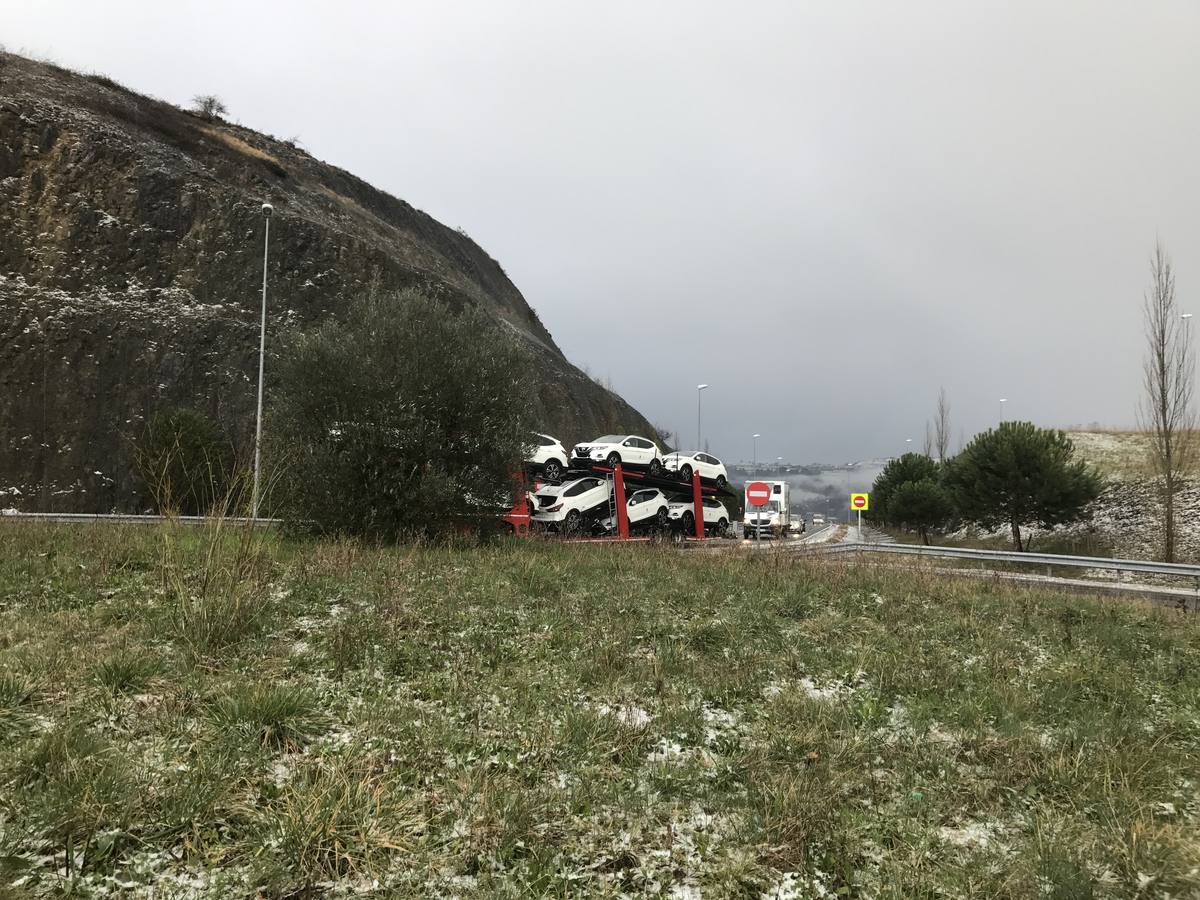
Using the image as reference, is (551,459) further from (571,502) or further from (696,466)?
(696,466)

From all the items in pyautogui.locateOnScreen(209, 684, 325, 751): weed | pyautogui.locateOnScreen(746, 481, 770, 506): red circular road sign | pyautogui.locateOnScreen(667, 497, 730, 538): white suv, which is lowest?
pyautogui.locateOnScreen(209, 684, 325, 751): weed

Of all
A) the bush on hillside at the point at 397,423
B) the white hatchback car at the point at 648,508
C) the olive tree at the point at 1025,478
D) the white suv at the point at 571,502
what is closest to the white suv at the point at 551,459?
the white suv at the point at 571,502

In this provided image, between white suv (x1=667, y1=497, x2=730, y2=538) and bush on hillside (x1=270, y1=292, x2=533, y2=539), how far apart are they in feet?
30.8

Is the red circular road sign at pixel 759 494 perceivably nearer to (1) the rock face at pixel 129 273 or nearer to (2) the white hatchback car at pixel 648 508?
(2) the white hatchback car at pixel 648 508

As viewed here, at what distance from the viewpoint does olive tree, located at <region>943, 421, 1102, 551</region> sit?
33.4 m

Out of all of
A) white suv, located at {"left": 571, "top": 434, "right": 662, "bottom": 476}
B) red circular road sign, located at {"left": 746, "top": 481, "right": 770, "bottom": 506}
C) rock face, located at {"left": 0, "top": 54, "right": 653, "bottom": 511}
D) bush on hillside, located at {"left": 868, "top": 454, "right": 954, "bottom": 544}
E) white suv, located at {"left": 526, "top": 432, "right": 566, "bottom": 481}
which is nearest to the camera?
red circular road sign, located at {"left": 746, "top": 481, "right": 770, "bottom": 506}

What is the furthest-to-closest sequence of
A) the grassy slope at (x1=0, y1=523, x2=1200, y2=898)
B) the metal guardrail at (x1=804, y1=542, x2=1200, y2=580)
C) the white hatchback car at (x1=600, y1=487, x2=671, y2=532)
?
the white hatchback car at (x1=600, y1=487, x2=671, y2=532) → the metal guardrail at (x1=804, y1=542, x2=1200, y2=580) → the grassy slope at (x1=0, y1=523, x2=1200, y2=898)

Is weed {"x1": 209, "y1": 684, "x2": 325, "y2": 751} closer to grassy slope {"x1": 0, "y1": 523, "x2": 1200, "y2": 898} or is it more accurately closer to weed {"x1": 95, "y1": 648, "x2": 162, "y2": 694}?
grassy slope {"x1": 0, "y1": 523, "x2": 1200, "y2": 898}

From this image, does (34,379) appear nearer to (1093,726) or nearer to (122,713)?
(122,713)

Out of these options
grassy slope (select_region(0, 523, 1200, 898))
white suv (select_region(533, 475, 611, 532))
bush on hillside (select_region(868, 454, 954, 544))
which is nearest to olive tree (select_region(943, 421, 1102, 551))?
bush on hillside (select_region(868, 454, 954, 544))

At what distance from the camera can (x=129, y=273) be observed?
38688 millimetres

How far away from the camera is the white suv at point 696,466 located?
955 inches

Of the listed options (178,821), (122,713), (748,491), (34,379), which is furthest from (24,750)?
(34,379)

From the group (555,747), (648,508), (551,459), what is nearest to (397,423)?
(551,459)
